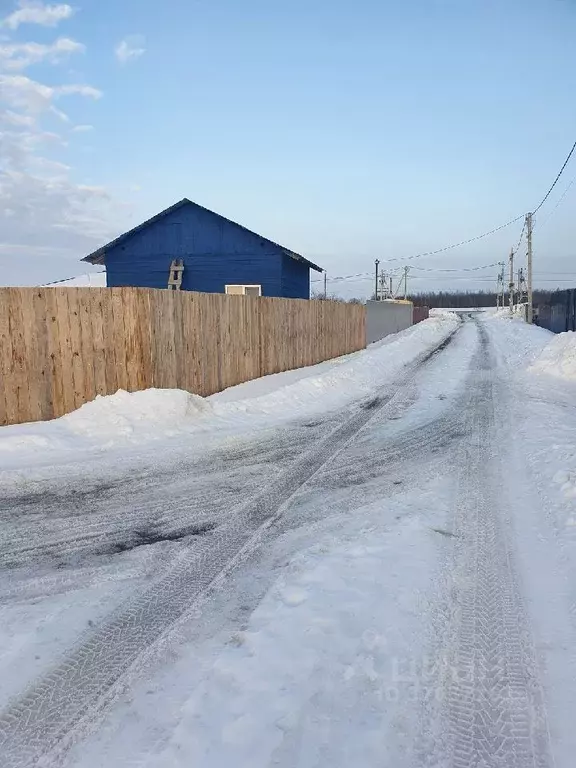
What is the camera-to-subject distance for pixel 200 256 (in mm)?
20016

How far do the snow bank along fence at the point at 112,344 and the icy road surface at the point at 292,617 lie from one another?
8.15 ft

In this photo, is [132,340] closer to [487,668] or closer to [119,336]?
[119,336]

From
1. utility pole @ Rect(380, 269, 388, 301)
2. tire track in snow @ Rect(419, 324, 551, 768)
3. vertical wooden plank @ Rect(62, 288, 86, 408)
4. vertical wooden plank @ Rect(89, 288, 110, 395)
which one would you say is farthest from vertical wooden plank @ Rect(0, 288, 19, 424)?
utility pole @ Rect(380, 269, 388, 301)

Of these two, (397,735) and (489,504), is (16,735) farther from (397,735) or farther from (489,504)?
(489,504)

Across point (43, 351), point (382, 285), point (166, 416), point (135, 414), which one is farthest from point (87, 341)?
point (382, 285)

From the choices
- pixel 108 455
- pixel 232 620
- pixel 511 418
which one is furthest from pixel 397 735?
pixel 511 418

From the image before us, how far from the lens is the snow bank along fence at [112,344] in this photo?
6992 mm

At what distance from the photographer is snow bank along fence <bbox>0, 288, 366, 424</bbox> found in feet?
22.9

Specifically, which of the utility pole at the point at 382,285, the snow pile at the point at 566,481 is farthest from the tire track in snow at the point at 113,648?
the utility pole at the point at 382,285

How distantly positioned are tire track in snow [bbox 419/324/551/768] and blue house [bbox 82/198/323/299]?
16.5 m

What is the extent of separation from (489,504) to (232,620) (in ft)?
9.37

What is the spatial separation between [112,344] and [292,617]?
6264 mm

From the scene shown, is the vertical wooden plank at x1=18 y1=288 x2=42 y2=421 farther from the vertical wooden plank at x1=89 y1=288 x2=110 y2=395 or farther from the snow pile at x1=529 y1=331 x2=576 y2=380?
the snow pile at x1=529 y1=331 x2=576 y2=380

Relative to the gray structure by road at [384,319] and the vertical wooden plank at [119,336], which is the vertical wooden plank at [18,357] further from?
the gray structure by road at [384,319]
